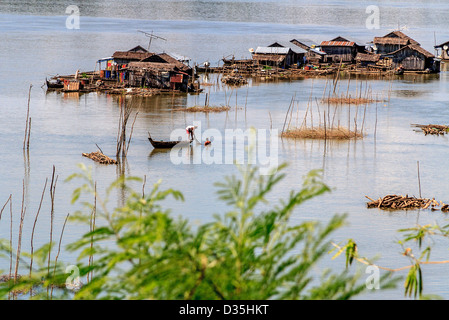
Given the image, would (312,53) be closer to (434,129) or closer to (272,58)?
(272,58)

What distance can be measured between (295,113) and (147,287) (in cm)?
2988

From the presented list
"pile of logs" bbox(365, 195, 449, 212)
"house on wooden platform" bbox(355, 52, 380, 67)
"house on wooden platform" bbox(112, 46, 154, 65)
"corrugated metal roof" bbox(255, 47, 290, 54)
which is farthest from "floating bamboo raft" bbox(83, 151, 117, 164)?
"house on wooden platform" bbox(355, 52, 380, 67)

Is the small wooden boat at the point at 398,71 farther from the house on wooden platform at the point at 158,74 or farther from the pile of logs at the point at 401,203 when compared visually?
the pile of logs at the point at 401,203

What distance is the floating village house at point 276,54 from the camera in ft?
161

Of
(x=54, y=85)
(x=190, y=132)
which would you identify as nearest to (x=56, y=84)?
(x=54, y=85)

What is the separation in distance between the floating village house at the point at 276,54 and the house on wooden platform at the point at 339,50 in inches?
109

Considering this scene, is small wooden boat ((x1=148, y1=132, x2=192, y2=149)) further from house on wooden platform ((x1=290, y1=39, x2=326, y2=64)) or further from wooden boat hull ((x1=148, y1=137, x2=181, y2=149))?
house on wooden platform ((x1=290, y1=39, x2=326, y2=64))

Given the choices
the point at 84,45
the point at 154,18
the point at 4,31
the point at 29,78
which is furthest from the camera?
Answer: the point at 154,18

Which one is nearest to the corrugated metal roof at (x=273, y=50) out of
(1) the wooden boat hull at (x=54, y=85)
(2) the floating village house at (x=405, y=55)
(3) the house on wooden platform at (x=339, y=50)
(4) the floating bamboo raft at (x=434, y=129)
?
(3) the house on wooden platform at (x=339, y=50)

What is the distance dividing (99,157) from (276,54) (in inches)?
1095

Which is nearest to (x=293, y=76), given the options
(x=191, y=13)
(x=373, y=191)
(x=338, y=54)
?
(x=338, y=54)

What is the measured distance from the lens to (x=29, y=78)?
42406 millimetres

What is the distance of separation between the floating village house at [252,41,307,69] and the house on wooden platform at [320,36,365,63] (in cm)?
276

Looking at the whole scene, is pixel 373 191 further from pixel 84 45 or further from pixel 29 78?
pixel 84 45
